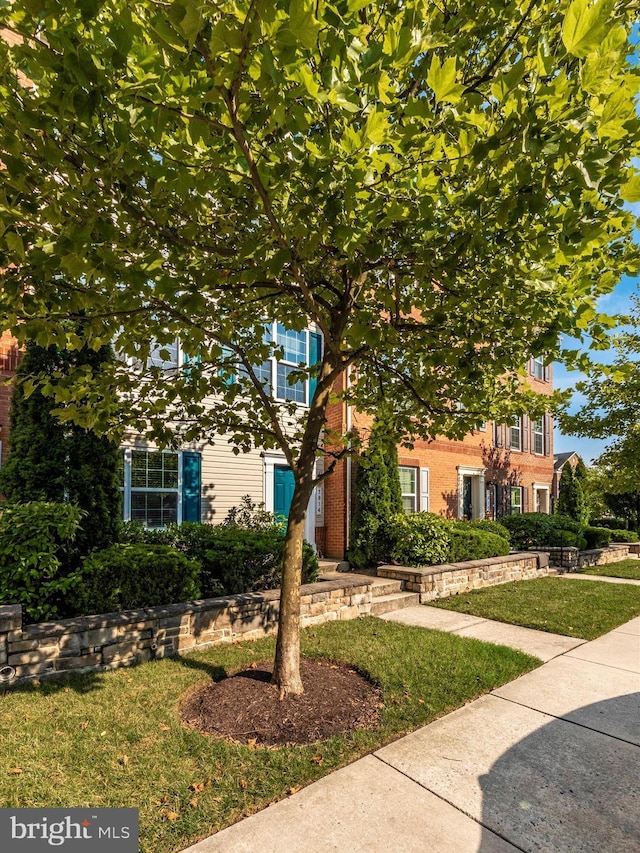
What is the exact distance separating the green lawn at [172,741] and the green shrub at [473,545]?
523 centimetres

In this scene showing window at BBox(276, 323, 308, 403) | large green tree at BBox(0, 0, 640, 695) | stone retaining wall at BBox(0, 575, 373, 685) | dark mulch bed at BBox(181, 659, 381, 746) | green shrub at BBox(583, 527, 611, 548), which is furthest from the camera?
green shrub at BBox(583, 527, 611, 548)

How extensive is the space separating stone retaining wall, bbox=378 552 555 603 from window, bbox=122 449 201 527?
4.26 m

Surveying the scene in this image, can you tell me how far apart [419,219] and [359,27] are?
4.12 feet

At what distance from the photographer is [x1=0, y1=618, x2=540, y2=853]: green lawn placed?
10.1ft

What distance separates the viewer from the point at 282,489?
12.1m

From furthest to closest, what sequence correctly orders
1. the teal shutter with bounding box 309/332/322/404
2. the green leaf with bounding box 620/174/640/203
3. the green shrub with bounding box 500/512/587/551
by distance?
1. the green shrub with bounding box 500/512/587/551
2. the teal shutter with bounding box 309/332/322/404
3. the green leaf with bounding box 620/174/640/203

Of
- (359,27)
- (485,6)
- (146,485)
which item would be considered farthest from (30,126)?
(146,485)

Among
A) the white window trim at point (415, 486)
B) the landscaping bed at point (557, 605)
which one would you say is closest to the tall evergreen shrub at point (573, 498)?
the white window trim at point (415, 486)

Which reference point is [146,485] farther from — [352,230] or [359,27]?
[359,27]

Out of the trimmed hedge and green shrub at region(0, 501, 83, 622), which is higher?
green shrub at region(0, 501, 83, 622)

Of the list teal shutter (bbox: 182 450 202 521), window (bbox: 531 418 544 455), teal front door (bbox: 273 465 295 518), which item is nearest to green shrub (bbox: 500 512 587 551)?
window (bbox: 531 418 544 455)

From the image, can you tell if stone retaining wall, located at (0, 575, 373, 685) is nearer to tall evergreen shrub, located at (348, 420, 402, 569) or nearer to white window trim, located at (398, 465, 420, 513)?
tall evergreen shrub, located at (348, 420, 402, 569)

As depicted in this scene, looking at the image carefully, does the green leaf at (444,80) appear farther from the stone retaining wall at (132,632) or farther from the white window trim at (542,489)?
the white window trim at (542,489)

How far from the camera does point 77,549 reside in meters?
6.26
